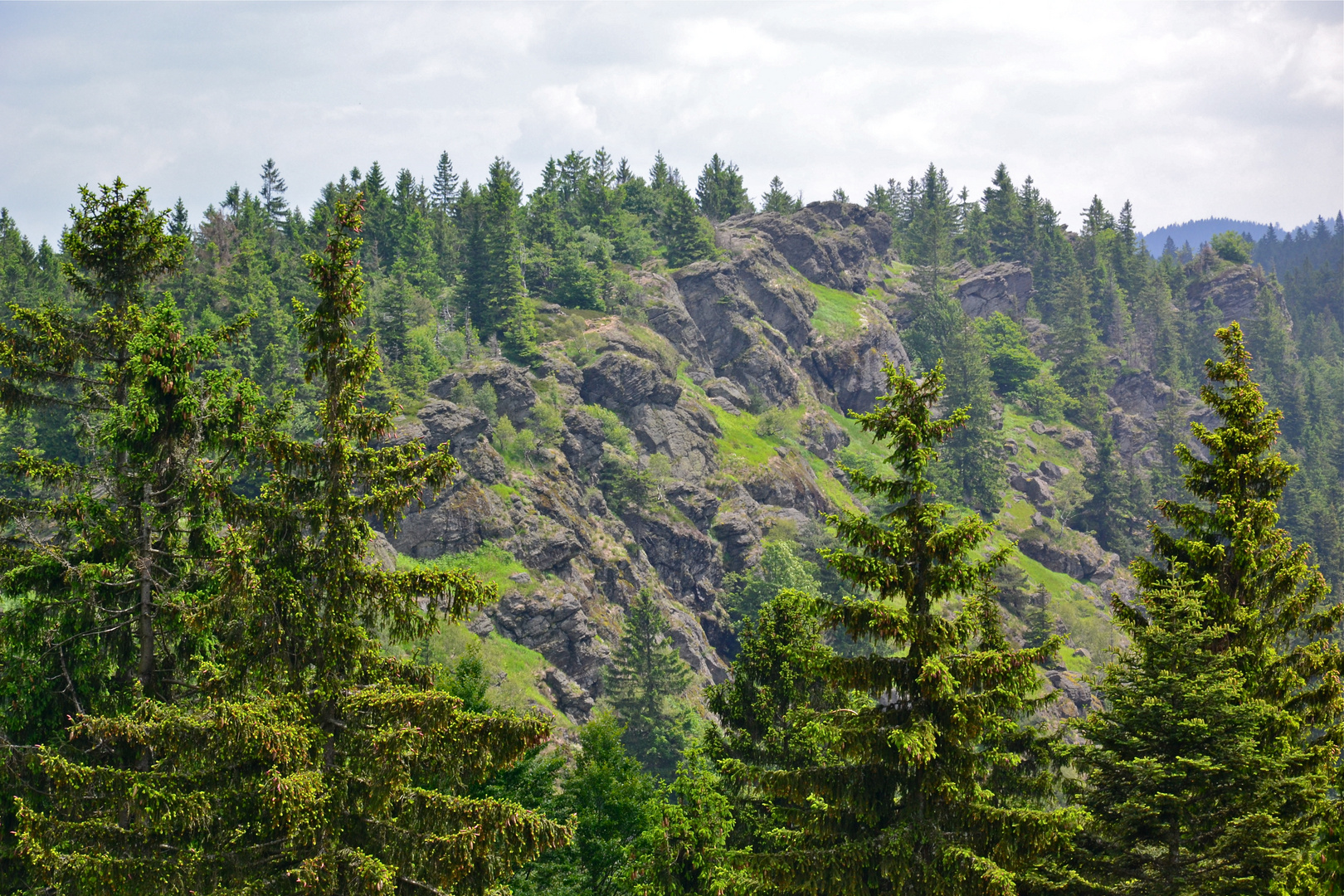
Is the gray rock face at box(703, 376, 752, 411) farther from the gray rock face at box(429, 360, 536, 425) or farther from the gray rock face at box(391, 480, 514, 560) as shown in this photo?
the gray rock face at box(391, 480, 514, 560)

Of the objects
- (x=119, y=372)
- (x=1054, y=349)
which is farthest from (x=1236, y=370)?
(x=1054, y=349)

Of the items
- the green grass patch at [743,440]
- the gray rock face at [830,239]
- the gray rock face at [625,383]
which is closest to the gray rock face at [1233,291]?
the gray rock face at [830,239]

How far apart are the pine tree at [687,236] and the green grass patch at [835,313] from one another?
20.3m

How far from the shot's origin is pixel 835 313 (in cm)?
14562

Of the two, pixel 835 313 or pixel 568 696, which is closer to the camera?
pixel 568 696

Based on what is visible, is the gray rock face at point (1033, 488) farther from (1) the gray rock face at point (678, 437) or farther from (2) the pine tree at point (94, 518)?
(2) the pine tree at point (94, 518)

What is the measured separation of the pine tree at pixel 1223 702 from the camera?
15242mm

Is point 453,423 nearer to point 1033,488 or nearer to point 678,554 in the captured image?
point 678,554

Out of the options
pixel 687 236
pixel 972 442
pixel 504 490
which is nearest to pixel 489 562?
pixel 504 490

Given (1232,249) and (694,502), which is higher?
(1232,249)

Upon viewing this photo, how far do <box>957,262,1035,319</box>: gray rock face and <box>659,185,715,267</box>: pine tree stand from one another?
56.5 meters

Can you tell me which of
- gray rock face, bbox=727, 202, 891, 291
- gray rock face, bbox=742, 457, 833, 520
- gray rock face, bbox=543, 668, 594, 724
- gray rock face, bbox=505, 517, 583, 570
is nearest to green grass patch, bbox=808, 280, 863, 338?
gray rock face, bbox=727, 202, 891, 291

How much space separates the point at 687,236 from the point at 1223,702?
414 feet

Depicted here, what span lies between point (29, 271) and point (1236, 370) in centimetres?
11624
